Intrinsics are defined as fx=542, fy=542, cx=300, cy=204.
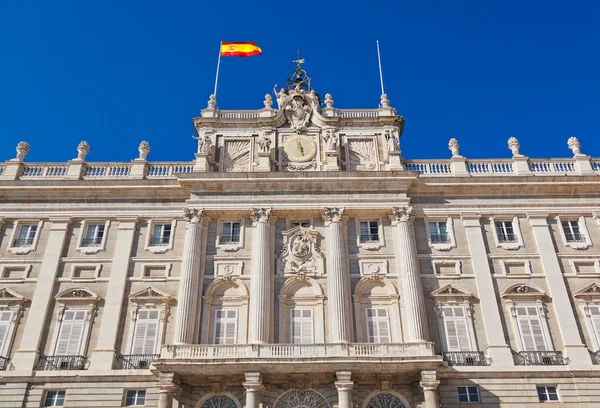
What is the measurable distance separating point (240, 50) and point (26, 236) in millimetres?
16884

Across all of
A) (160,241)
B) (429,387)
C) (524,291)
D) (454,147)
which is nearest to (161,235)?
(160,241)

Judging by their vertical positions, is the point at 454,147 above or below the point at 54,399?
above

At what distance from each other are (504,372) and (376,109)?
53.2 feet

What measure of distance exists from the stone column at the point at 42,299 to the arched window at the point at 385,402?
15410mm

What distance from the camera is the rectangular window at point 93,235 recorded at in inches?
1123

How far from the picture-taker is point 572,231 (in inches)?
1134

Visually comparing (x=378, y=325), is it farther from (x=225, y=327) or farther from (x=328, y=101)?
(x=328, y=101)

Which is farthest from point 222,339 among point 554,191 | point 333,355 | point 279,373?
point 554,191

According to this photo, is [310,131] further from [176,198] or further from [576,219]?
[576,219]

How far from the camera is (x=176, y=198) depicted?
29656 millimetres

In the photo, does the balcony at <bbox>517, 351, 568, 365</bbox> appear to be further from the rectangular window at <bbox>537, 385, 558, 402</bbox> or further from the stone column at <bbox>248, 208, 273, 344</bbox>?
the stone column at <bbox>248, 208, 273, 344</bbox>

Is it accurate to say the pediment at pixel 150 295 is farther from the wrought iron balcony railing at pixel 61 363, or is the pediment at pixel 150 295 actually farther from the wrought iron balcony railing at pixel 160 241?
the wrought iron balcony railing at pixel 61 363

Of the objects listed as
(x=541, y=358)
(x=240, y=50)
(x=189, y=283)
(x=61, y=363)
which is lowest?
(x=541, y=358)

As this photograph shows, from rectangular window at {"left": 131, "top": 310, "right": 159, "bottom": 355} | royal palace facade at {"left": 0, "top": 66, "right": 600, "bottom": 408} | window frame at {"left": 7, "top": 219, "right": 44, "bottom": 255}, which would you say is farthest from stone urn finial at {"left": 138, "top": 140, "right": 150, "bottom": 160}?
rectangular window at {"left": 131, "top": 310, "right": 159, "bottom": 355}
